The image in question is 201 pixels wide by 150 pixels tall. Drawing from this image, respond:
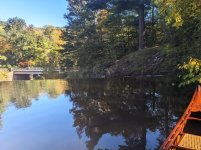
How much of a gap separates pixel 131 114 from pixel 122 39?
963 inches

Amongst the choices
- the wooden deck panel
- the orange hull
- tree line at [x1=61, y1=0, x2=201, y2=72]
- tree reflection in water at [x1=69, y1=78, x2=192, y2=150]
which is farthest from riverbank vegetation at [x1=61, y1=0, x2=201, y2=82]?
the wooden deck panel

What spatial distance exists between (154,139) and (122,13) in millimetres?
25803

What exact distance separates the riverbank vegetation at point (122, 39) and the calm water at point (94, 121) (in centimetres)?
461

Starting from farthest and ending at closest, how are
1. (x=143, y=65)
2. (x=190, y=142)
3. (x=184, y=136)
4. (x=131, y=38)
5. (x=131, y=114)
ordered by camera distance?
(x=131, y=38) → (x=143, y=65) → (x=131, y=114) → (x=184, y=136) → (x=190, y=142)

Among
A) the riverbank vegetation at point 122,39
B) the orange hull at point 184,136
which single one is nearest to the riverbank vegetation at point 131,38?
the riverbank vegetation at point 122,39

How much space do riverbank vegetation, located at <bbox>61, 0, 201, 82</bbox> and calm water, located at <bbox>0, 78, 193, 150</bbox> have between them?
15.1 feet

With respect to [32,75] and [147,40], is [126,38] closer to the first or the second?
[147,40]

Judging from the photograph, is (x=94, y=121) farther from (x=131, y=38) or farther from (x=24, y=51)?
(x=24, y=51)

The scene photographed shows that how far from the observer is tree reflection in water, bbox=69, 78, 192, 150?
8.75m

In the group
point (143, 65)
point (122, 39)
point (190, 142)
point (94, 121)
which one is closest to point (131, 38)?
point (122, 39)

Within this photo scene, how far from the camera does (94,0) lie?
1323 inches

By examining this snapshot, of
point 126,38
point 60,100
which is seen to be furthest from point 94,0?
point 60,100

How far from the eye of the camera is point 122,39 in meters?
35.3

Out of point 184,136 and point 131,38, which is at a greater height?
point 131,38
